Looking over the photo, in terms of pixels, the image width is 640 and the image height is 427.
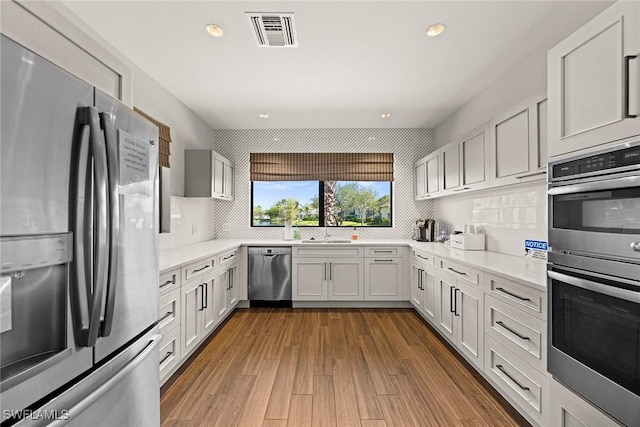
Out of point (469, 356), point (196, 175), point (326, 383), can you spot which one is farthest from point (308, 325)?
point (196, 175)

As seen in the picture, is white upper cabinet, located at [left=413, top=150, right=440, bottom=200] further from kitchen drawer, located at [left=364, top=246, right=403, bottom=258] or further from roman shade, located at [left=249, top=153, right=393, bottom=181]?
kitchen drawer, located at [left=364, top=246, right=403, bottom=258]

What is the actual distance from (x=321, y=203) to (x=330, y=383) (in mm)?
2991

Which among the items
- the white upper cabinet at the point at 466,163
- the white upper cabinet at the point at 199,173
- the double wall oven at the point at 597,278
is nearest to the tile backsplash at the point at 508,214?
the white upper cabinet at the point at 466,163

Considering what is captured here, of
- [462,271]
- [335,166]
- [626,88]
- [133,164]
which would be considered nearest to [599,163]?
[626,88]

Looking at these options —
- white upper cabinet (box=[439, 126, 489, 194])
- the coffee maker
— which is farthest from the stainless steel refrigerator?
the coffee maker

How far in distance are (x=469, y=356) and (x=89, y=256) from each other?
8.94 ft

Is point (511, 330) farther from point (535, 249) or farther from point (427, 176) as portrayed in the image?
point (427, 176)

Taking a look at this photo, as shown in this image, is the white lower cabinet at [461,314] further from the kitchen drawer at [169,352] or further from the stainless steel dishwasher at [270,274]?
the kitchen drawer at [169,352]

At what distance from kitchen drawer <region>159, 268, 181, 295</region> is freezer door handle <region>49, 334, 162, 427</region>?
0.86m

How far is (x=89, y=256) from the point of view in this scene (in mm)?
938

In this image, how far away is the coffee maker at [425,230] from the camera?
4484 mm

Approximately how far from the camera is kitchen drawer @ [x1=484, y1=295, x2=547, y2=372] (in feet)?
5.72

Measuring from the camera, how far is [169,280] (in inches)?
91.0

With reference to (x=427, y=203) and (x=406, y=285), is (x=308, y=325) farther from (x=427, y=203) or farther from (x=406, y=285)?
(x=427, y=203)
